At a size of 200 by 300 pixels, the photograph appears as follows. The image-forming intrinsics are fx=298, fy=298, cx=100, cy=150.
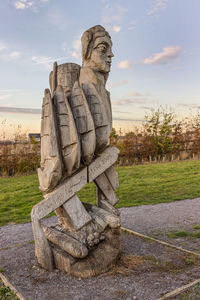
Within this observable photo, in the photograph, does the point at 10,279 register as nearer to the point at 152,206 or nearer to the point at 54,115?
the point at 54,115

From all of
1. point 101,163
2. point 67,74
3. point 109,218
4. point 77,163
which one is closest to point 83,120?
point 77,163

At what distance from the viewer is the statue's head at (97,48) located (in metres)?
4.41

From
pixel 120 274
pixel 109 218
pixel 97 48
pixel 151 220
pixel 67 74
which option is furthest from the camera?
pixel 151 220

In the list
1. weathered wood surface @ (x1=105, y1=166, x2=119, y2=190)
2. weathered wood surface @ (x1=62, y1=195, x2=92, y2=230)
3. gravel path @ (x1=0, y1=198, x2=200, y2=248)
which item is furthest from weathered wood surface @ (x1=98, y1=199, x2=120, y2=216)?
gravel path @ (x1=0, y1=198, x2=200, y2=248)

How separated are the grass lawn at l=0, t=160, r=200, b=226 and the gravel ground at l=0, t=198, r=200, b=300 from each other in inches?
101

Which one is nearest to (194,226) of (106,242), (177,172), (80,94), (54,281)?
(106,242)

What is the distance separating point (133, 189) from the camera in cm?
1027

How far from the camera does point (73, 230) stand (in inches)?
165

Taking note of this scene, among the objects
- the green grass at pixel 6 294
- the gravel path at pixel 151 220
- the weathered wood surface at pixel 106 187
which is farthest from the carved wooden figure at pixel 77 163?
the gravel path at pixel 151 220

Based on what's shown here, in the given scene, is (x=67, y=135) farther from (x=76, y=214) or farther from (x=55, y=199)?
(x=76, y=214)

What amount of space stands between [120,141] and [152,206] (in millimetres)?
8346

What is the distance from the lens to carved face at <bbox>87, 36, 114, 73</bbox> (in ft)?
14.5

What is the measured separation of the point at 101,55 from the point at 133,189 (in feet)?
21.5

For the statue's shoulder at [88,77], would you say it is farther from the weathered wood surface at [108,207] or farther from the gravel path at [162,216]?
the gravel path at [162,216]
